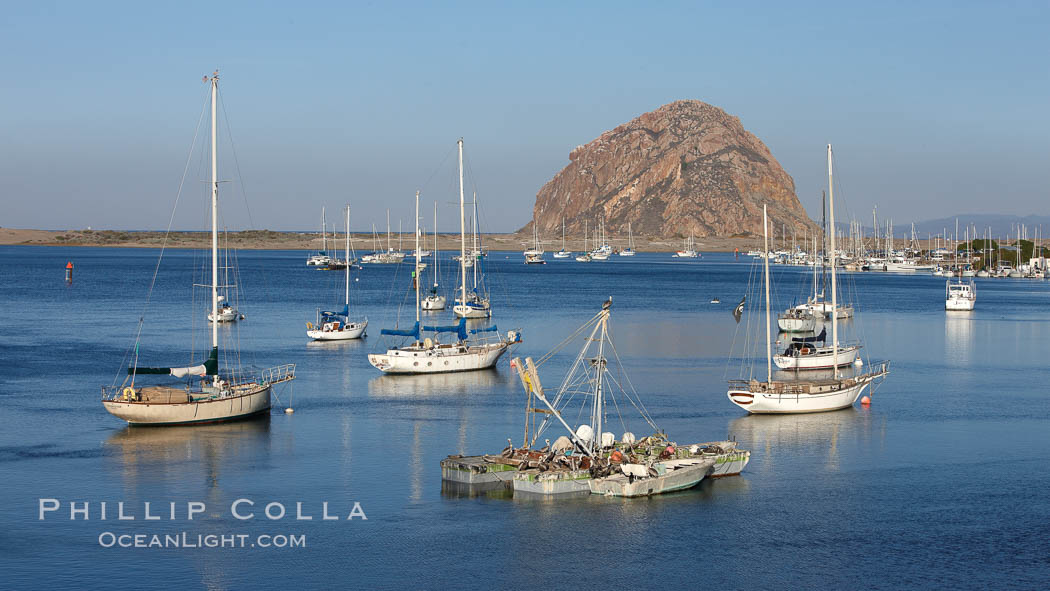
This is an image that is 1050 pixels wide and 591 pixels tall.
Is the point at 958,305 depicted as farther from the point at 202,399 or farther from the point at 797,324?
the point at 202,399

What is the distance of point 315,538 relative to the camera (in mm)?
29234

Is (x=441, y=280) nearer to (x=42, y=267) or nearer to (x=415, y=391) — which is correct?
(x=42, y=267)

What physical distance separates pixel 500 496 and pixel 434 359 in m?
25.4

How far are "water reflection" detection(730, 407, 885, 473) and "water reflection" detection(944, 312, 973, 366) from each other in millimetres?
23928

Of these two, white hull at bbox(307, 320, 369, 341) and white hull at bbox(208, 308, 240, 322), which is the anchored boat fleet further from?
white hull at bbox(208, 308, 240, 322)

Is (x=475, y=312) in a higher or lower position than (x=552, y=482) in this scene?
higher

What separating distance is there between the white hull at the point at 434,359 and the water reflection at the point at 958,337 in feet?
95.3

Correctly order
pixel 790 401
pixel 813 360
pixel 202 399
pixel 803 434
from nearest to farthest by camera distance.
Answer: pixel 202 399
pixel 803 434
pixel 790 401
pixel 813 360

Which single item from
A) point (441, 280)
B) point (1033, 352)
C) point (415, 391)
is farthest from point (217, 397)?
point (441, 280)

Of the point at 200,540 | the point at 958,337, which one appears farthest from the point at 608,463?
the point at 958,337

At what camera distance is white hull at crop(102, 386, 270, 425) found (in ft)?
136

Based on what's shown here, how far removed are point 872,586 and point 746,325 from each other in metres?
64.1

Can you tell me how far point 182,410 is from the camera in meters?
41.9

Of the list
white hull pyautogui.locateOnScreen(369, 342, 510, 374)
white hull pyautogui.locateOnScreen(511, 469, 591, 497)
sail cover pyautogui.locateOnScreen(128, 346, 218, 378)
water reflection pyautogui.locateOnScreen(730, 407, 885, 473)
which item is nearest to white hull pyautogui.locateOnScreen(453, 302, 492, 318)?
white hull pyautogui.locateOnScreen(369, 342, 510, 374)
